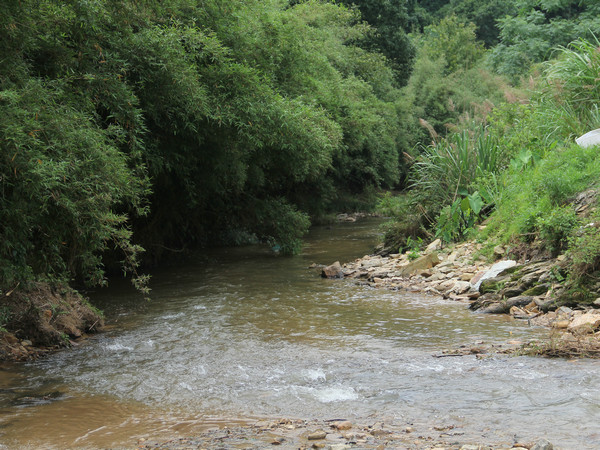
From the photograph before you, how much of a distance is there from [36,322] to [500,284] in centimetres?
562

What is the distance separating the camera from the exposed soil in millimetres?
6191

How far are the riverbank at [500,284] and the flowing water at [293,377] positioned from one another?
0.94 feet

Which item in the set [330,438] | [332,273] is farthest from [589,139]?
[330,438]

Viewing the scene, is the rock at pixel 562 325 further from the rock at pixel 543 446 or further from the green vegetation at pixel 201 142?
the rock at pixel 543 446

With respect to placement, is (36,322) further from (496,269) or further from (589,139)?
(589,139)

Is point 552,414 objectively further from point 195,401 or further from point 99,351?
point 99,351

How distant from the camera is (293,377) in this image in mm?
5312

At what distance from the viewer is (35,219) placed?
597 cm

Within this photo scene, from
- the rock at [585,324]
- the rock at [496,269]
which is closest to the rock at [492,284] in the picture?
the rock at [496,269]

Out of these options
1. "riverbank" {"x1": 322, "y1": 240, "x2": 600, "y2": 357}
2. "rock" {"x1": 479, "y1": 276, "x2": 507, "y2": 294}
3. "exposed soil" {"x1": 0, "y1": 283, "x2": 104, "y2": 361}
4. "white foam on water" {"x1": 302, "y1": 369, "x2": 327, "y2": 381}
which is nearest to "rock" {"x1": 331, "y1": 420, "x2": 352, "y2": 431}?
"white foam on water" {"x1": 302, "y1": 369, "x2": 327, "y2": 381}

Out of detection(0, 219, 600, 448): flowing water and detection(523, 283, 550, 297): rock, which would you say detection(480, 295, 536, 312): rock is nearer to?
detection(523, 283, 550, 297): rock

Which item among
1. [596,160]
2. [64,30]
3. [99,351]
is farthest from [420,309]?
[64,30]

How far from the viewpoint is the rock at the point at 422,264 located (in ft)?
34.0

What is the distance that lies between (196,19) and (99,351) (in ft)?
18.9
